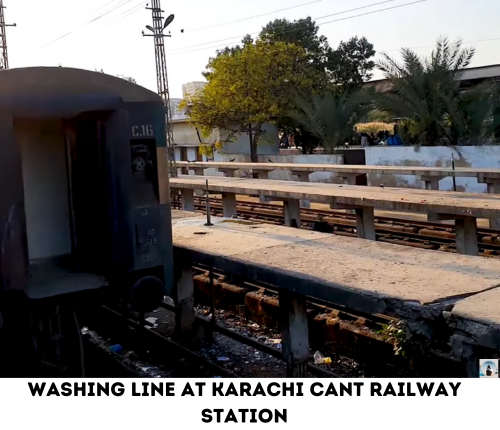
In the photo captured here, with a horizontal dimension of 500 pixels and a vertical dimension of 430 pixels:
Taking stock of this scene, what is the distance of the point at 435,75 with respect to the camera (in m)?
18.1

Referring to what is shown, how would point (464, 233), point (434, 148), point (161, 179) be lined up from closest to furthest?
point (161, 179) → point (464, 233) → point (434, 148)

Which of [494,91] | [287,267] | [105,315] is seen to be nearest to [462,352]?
[287,267]

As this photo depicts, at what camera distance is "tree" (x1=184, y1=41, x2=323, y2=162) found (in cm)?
2178

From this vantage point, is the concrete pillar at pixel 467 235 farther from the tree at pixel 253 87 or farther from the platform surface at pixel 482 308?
the tree at pixel 253 87

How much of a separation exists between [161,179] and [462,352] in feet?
8.16

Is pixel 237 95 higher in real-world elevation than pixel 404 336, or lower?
higher

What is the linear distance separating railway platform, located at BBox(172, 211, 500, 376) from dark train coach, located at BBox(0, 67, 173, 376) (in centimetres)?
74

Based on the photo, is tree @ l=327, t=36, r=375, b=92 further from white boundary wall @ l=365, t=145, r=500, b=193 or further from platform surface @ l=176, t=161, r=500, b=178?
platform surface @ l=176, t=161, r=500, b=178

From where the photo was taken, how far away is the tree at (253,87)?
21.8 metres

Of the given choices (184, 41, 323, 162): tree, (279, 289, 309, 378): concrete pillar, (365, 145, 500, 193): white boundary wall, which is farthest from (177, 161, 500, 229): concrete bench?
(279, 289, 309, 378): concrete pillar

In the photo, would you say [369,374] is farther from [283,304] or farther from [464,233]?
[464,233]

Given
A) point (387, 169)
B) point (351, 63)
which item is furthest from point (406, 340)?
point (351, 63)

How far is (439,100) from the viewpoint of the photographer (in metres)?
18.0
